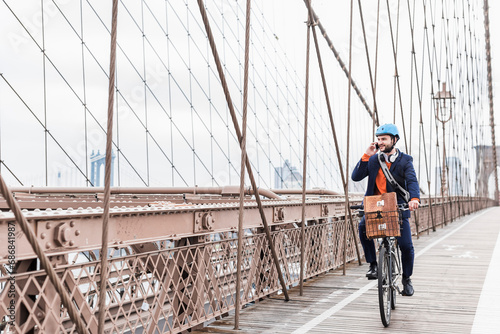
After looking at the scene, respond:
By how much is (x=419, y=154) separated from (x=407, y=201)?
8.55 metres

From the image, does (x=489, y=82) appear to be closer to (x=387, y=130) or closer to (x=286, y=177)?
(x=286, y=177)

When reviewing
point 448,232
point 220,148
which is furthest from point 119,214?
point 220,148

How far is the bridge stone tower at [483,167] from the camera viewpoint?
3384cm

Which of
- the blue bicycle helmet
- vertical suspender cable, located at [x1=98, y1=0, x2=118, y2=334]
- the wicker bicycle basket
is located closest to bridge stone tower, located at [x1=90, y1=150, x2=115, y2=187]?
the blue bicycle helmet

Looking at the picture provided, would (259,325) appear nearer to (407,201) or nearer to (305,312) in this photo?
(305,312)

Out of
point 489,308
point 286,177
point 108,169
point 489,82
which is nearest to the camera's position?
point 108,169

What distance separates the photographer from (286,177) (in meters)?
19.0

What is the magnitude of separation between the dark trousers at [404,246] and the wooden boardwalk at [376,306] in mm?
316

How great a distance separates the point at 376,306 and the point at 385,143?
1.17m

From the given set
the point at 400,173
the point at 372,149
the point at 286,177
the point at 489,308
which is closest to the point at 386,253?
the point at 400,173

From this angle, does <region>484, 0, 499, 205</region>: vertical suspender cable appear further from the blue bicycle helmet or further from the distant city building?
the blue bicycle helmet

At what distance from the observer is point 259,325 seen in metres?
3.74

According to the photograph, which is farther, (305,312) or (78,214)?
(305,312)

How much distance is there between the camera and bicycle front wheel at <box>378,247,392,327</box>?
361 centimetres
